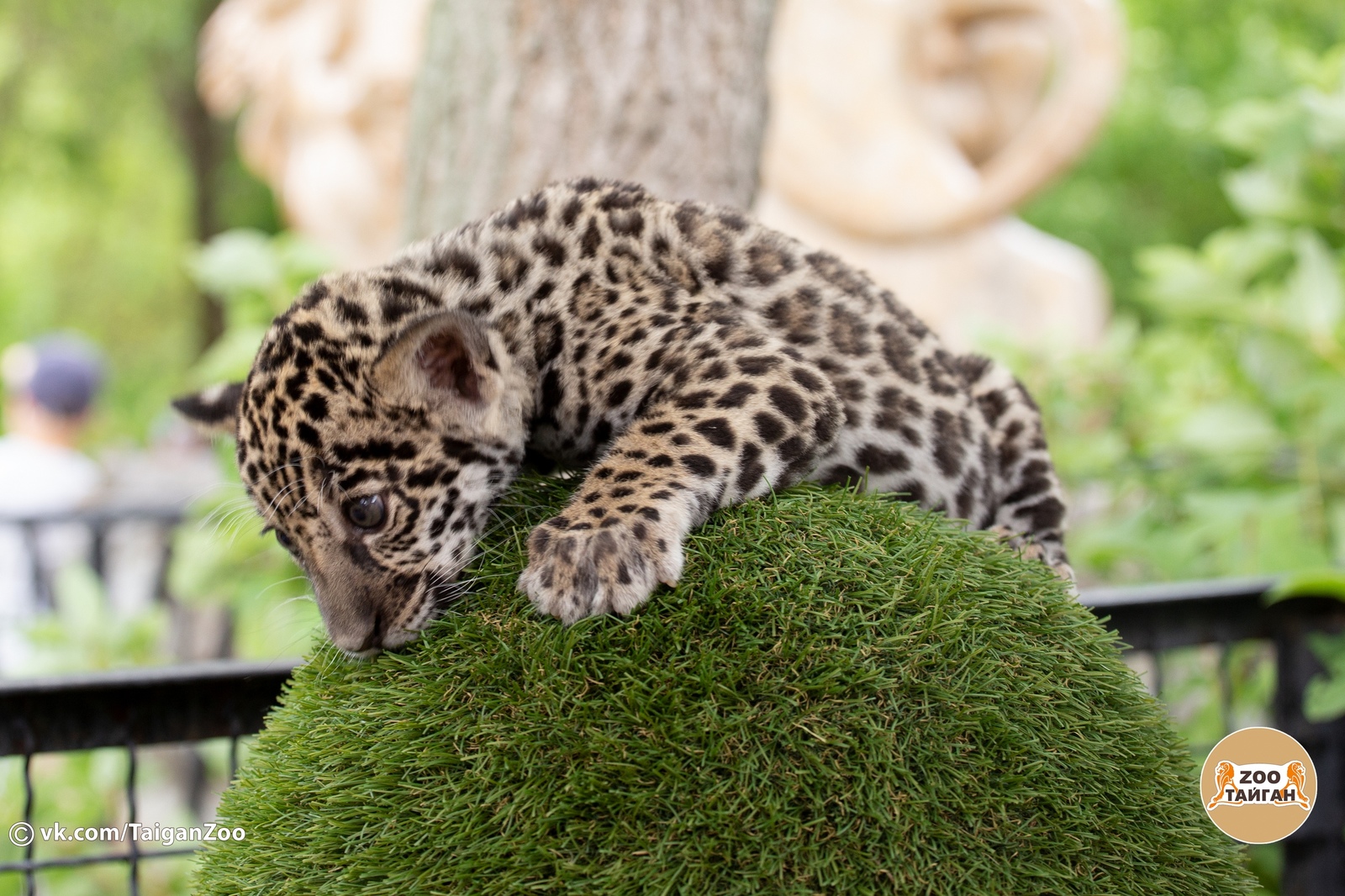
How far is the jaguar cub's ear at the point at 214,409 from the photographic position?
289cm

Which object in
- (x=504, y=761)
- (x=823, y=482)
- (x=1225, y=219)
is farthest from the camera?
(x=1225, y=219)

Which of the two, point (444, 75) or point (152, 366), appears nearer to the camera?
point (444, 75)

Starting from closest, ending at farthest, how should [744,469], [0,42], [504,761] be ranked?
[504,761], [744,469], [0,42]

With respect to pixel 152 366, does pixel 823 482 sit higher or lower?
lower

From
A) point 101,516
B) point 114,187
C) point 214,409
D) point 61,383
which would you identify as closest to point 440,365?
point 214,409

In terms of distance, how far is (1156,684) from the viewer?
12.5 feet

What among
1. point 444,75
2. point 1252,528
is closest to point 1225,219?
point 1252,528

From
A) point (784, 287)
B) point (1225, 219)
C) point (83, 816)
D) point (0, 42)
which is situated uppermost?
point (0, 42)

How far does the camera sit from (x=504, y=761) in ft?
6.88

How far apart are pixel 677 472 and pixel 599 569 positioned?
0.33 m

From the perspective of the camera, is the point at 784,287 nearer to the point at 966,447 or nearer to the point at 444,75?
the point at 966,447

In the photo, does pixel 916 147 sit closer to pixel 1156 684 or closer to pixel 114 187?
pixel 1156 684

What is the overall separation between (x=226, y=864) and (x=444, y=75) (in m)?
3.35

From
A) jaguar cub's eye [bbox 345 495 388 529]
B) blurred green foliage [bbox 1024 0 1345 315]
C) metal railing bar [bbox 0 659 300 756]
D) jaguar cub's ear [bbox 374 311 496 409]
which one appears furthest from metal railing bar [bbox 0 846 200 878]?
blurred green foliage [bbox 1024 0 1345 315]
